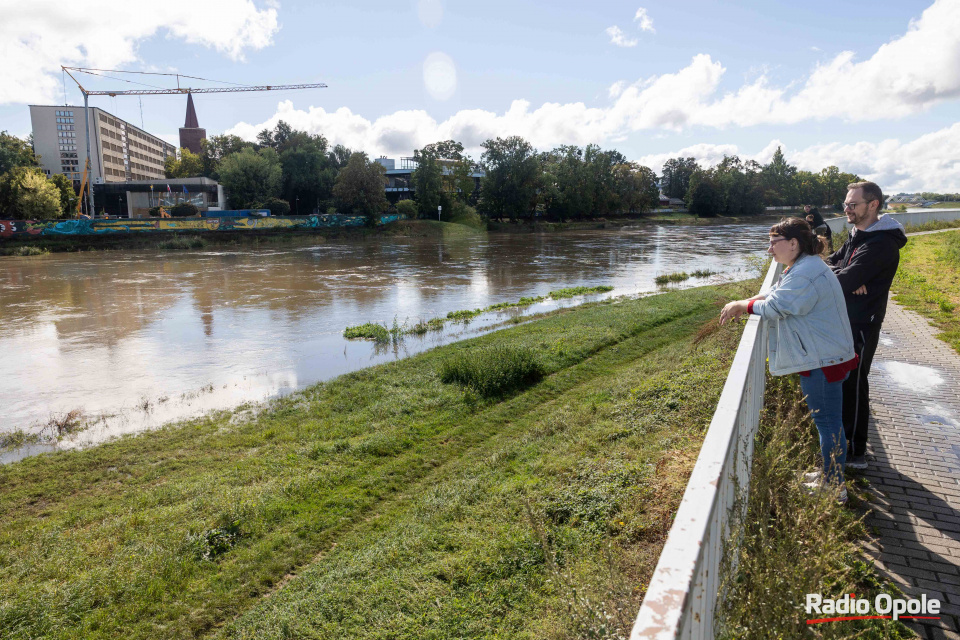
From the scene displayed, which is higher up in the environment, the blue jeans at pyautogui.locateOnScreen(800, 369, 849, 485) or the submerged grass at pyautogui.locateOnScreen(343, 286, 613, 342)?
the blue jeans at pyautogui.locateOnScreen(800, 369, 849, 485)

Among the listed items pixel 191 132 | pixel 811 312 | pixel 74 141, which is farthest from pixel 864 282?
pixel 191 132

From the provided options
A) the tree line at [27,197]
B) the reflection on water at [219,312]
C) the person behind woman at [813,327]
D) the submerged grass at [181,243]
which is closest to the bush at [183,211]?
the tree line at [27,197]

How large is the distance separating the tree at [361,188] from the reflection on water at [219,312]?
74.2 feet

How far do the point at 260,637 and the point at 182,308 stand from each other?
19.2m

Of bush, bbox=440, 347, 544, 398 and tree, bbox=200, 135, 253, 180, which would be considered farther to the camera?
tree, bbox=200, 135, 253, 180

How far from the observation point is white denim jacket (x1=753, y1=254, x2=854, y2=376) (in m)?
3.67

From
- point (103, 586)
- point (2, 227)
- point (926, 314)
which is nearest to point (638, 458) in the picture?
point (103, 586)

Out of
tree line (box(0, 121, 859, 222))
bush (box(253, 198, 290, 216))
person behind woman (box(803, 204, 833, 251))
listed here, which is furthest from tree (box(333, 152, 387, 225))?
person behind woman (box(803, 204, 833, 251))

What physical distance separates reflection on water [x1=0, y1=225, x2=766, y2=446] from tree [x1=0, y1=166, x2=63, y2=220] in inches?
473

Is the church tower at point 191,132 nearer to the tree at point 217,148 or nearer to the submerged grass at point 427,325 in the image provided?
the tree at point 217,148

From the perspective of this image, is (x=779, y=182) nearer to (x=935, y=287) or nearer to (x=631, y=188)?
(x=631, y=188)

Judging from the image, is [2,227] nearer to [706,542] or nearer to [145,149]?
[706,542]

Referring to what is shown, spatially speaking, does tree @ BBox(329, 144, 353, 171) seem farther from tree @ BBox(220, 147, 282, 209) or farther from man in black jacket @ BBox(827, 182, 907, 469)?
man in black jacket @ BBox(827, 182, 907, 469)

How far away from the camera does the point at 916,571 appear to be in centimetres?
326
